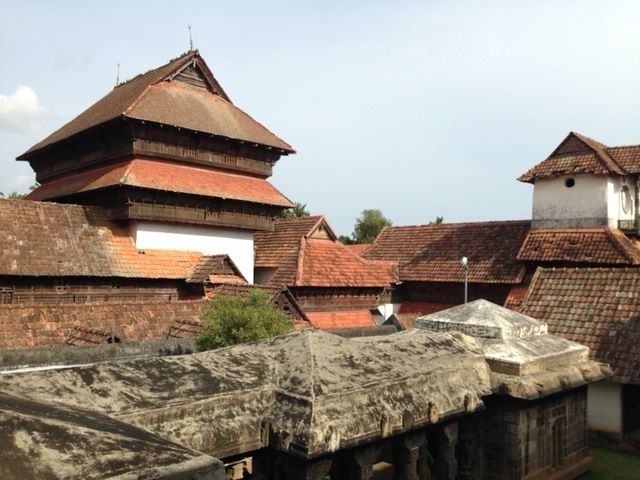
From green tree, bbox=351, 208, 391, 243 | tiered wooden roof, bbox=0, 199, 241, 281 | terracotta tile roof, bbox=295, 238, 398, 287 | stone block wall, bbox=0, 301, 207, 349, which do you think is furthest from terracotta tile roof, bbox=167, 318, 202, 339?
green tree, bbox=351, 208, 391, 243

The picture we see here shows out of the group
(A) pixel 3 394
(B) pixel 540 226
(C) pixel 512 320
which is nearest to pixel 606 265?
(B) pixel 540 226

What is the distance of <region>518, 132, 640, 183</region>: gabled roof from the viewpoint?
825 inches

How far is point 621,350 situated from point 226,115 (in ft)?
53.0

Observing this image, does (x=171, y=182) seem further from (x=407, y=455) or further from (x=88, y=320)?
(x=407, y=455)

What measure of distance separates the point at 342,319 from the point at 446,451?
14.0 m

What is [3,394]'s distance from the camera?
12.9 ft

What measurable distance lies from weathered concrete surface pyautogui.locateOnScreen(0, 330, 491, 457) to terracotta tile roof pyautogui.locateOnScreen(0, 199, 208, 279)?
11073 mm

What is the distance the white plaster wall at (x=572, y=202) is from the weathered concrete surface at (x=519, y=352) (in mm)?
13874

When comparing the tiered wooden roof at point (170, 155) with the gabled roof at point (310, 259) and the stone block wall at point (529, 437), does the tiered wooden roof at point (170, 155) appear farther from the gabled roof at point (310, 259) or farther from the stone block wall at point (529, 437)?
the stone block wall at point (529, 437)

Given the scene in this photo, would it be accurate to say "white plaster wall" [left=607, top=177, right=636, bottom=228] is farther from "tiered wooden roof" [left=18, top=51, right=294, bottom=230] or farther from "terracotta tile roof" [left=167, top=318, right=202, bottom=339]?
"terracotta tile roof" [left=167, top=318, right=202, bottom=339]

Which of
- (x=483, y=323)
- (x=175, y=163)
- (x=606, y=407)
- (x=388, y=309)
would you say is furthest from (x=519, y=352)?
(x=388, y=309)

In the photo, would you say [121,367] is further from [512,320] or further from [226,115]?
[226,115]

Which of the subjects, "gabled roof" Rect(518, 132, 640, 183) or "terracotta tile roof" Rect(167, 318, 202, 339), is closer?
"terracotta tile roof" Rect(167, 318, 202, 339)

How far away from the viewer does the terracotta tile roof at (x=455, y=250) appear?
908 inches
